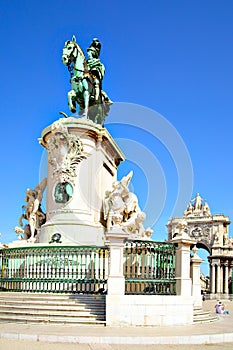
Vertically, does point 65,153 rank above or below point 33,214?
above

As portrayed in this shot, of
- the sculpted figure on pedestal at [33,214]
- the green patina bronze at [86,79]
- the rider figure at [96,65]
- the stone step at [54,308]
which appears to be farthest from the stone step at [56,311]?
the rider figure at [96,65]

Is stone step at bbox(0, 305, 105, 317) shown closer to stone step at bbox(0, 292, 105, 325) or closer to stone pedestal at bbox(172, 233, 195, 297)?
stone step at bbox(0, 292, 105, 325)

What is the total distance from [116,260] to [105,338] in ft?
10.5

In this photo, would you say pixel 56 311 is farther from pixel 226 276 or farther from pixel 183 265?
pixel 226 276

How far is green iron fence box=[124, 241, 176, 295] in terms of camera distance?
14.1 meters

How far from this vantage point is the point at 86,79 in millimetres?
22141

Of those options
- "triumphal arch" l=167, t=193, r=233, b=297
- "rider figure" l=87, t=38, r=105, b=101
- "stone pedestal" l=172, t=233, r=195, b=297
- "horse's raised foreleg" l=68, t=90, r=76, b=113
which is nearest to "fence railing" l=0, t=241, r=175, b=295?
"stone pedestal" l=172, t=233, r=195, b=297

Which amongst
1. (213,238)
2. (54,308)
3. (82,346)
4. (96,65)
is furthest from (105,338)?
(213,238)

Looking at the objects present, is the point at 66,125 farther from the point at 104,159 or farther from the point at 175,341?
the point at 175,341

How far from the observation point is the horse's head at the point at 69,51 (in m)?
21.8

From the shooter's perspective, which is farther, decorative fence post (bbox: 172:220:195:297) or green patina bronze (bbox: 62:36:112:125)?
green patina bronze (bbox: 62:36:112:125)

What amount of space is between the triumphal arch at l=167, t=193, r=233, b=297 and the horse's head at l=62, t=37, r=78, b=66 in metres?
65.6

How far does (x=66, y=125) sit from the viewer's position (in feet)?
65.8

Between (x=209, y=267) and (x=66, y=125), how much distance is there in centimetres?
7389
